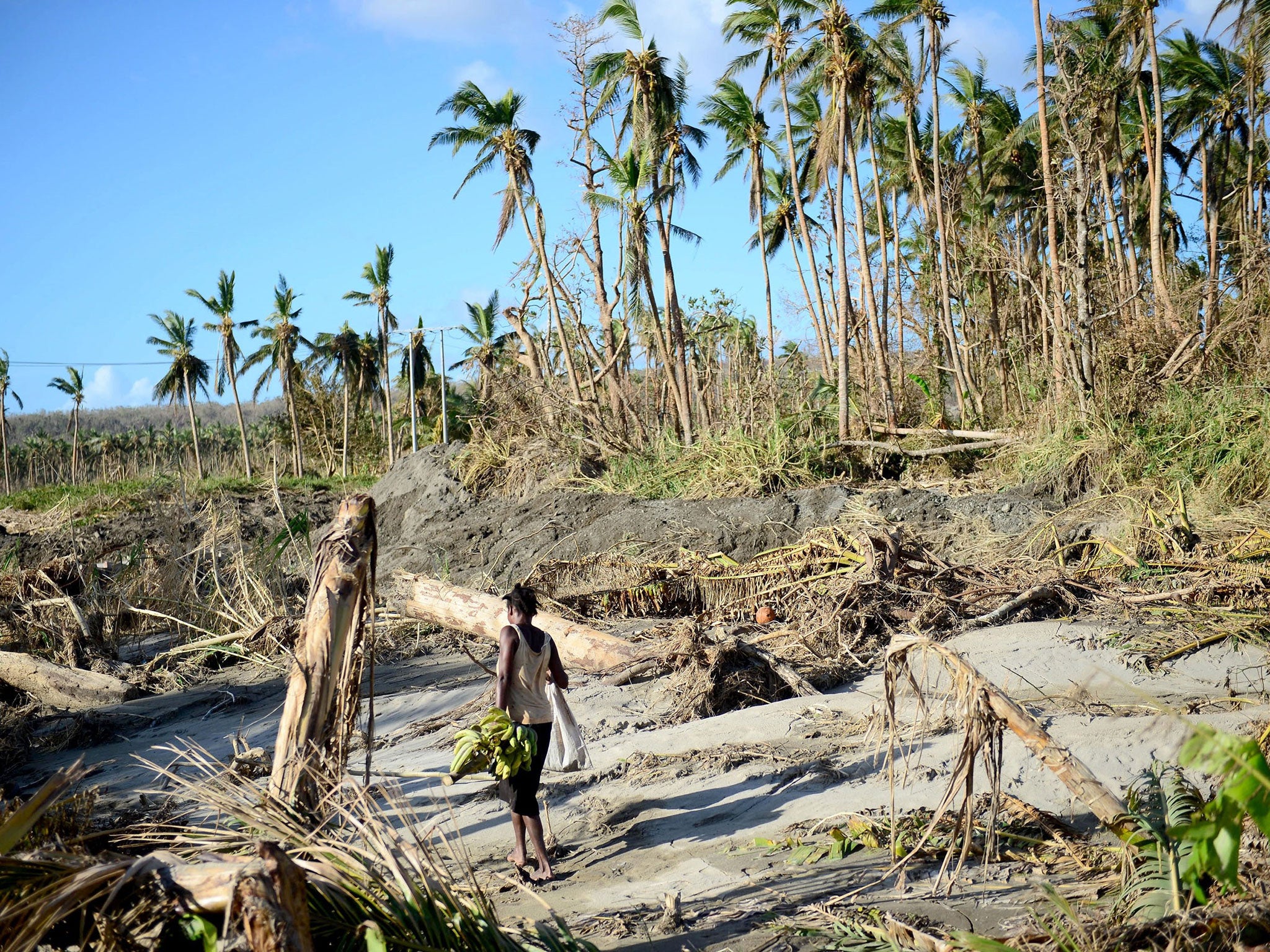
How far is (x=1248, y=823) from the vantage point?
141 inches

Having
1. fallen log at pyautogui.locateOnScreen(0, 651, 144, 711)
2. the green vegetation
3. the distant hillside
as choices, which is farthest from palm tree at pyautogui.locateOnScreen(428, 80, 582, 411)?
the distant hillside

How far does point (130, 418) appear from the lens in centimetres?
7100

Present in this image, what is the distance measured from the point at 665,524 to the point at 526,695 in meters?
8.21

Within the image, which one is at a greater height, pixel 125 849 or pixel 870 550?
pixel 870 550

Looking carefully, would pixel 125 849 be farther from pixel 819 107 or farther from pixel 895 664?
pixel 819 107

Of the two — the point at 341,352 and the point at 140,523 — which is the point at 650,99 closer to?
the point at 140,523

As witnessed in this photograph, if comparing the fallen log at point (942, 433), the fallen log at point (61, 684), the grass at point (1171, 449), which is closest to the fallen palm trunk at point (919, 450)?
the fallen log at point (942, 433)

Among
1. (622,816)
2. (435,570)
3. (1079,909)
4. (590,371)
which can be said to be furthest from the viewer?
(590,371)

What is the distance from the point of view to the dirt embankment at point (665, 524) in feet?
40.0

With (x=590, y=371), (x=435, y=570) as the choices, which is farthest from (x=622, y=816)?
(x=590, y=371)

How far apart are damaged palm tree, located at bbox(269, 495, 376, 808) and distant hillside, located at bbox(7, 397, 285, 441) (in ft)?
199

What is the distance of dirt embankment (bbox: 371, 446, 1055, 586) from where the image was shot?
1220 cm

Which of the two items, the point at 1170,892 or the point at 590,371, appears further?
the point at 590,371

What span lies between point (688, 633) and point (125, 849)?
485 centimetres
